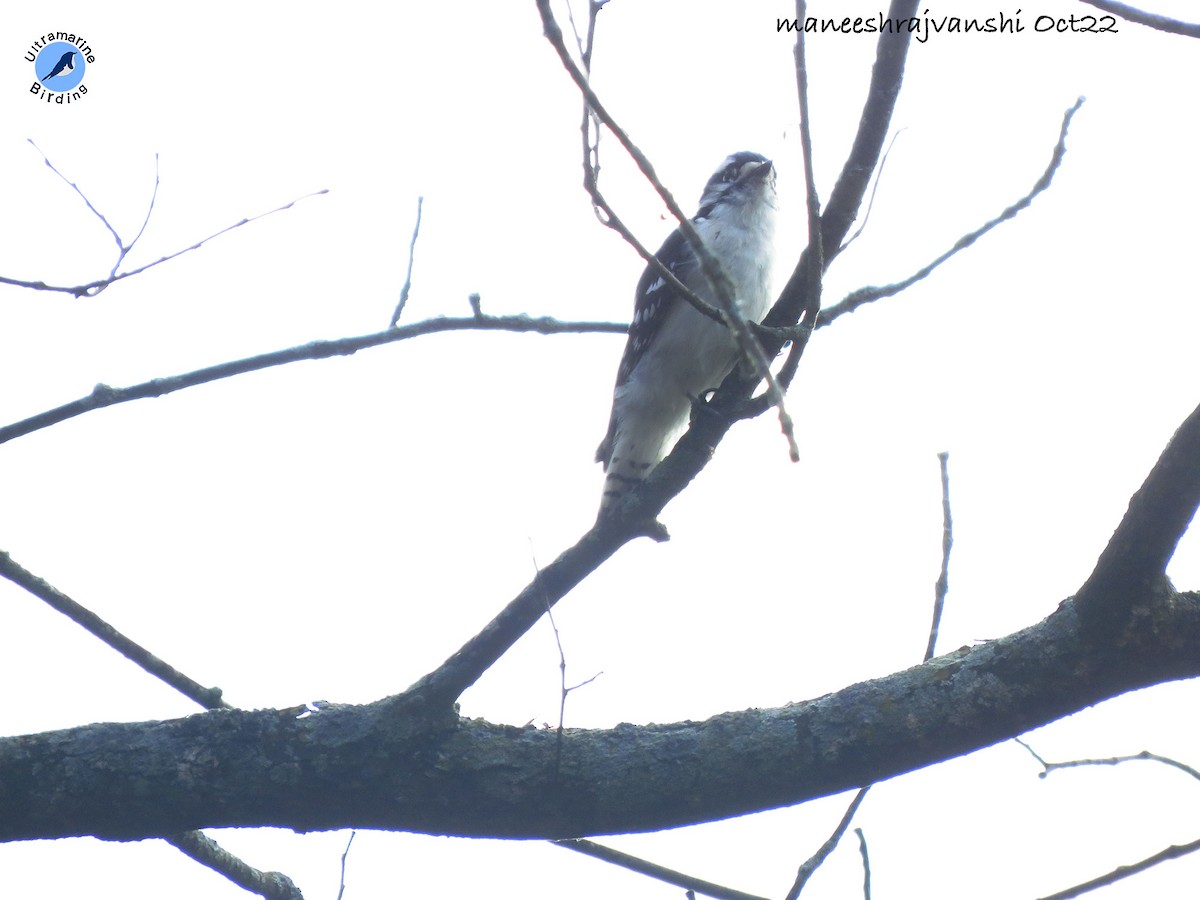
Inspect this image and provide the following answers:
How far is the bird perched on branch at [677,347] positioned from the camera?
16.4 feet

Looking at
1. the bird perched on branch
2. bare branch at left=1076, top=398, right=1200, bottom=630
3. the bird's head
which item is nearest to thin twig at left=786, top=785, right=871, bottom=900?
bare branch at left=1076, top=398, right=1200, bottom=630

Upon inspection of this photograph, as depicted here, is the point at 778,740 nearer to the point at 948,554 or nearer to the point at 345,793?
the point at 948,554

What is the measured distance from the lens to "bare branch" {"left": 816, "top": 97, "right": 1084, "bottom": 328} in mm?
2395

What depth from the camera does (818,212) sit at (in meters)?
2.28

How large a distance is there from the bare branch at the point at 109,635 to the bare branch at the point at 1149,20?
2.48 m

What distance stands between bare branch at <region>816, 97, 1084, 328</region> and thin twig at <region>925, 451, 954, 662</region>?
1.37 feet

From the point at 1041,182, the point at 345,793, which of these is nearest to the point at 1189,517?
the point at 1041,182

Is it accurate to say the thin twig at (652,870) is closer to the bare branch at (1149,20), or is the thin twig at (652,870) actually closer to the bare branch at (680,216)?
the bare branch at (680,216)

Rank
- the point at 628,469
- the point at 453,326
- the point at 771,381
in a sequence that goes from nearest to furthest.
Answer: the point at 771,381 → the point at 453,326 → the point at 628,469

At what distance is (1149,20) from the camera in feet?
6.39

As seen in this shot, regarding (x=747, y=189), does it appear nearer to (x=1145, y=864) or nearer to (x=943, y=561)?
(x=943, y=561)

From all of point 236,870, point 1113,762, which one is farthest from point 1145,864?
point 236,870

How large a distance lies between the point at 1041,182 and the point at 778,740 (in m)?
1.38

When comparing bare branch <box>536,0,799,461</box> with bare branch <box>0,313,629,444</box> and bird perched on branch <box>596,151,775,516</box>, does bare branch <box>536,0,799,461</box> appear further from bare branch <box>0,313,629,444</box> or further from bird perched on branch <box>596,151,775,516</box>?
bird perched on branch <box>596,151,775,516</box>
